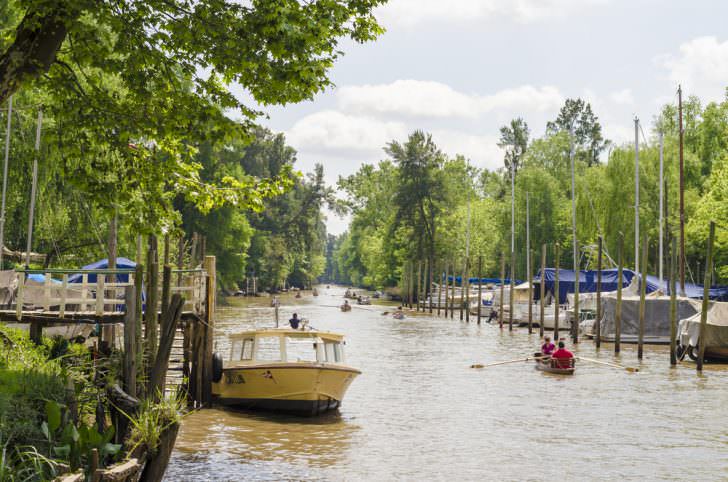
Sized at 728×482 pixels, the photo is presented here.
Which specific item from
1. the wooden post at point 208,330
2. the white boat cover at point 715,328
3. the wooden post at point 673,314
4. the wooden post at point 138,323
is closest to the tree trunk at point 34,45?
the wooden post at point 138,323

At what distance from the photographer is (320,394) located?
22.3 meters

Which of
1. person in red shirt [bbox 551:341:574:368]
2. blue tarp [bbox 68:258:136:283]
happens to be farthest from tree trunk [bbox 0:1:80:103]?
person in red shirt [bbox 551:341:574:368]

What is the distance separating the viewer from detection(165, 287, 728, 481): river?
17.3 metres

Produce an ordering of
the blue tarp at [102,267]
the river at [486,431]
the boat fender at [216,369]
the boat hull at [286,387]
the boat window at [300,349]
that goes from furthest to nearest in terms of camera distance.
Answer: the blue tarp at [102,267]
the boat fender at [216,369]
the boat window at [300,349]
the boat hull at [286,387]
the river at [486,431]

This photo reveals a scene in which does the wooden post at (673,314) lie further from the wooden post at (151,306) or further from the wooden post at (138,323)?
the wooden post at (138,323)

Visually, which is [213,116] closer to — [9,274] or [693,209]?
[9,274]

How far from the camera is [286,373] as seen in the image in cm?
2209

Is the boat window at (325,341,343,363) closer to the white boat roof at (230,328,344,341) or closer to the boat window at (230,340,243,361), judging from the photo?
the white boat roof at (230,328,344,341)

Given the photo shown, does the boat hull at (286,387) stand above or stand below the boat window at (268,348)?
below

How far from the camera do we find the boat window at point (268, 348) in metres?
22.7

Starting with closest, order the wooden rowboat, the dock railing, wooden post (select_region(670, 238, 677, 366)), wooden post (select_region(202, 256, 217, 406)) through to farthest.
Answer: the dock railing → wooden post (select_region(202, 256, 217, 406)) → the wooden rowboat → wooden post (select_region(670, 238, 677, 366))

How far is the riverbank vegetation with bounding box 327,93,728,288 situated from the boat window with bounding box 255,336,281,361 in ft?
114

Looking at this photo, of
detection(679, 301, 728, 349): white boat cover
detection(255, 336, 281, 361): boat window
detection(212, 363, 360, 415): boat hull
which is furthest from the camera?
detection(679, 301, 728, 349): white boat cover

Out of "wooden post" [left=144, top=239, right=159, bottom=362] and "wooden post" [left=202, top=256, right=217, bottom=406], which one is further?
"wooden post" [left=202, top=256, right=217, bottom=406]
